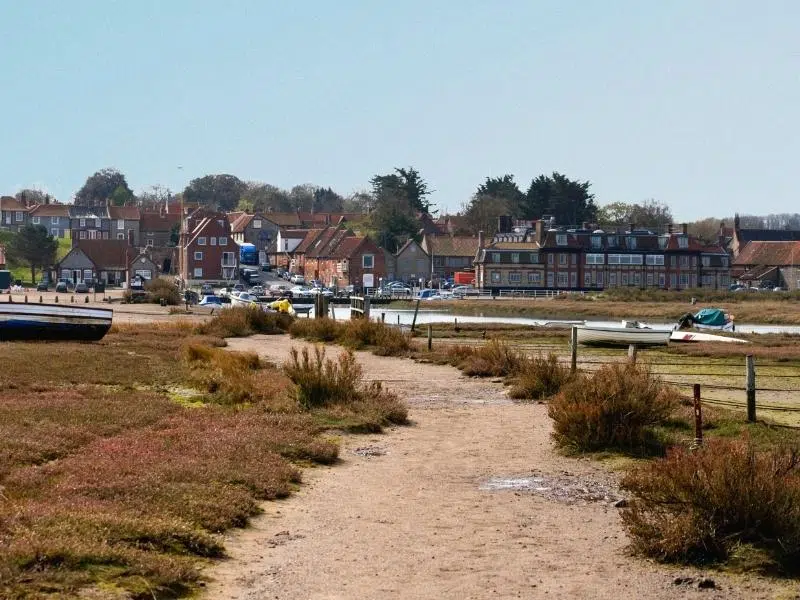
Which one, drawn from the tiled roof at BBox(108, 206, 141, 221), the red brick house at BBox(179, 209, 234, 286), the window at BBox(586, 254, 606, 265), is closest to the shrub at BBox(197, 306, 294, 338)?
the red brick house at BBox(179, 209, 234, 286)

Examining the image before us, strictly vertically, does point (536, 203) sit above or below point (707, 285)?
above

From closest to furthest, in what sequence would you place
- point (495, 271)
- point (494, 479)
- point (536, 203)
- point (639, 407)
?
point (494, 479), point (639, 407), point (495, 271), point (536, 203)

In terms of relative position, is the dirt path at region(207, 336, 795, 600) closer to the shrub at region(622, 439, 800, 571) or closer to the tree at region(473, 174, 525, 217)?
the shrub at region(622, 439, 800, 571)

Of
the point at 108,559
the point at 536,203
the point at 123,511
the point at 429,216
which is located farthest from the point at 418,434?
the point at 429,216

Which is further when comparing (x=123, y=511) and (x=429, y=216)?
(x=429, y=216)

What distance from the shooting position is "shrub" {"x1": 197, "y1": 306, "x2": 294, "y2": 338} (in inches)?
2227

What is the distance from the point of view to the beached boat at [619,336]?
5103 cm

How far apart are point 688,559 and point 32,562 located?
20.7 ft

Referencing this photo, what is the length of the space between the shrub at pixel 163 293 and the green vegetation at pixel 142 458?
238 ft

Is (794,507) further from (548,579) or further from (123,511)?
(123,511)

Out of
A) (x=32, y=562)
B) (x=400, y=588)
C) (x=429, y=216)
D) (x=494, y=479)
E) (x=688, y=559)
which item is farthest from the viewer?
(x=429, y=216)

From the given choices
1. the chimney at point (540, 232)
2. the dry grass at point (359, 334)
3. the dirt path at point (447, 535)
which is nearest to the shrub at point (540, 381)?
the dirt path at point (447, 535)

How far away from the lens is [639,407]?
2045cm

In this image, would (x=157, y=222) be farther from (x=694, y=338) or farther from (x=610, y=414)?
(x=610, y=414)
